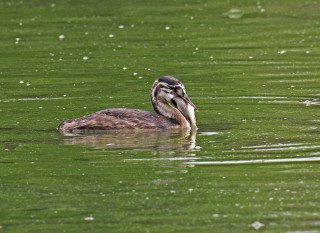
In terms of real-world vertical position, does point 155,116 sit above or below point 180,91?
below

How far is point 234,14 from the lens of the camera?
24.8 metres

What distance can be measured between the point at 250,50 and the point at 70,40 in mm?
3449

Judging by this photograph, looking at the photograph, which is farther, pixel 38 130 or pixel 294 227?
pixel 38 130

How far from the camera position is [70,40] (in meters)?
22.4

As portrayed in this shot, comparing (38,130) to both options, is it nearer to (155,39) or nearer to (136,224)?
(136,224)

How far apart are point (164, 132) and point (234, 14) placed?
10.9 m

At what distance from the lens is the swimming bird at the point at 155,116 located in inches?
553

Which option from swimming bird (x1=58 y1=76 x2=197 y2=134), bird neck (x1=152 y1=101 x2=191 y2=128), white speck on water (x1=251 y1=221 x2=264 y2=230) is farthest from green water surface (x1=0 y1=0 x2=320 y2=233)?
bird neck (x1=152 y1=101 x2=191 y2=128)

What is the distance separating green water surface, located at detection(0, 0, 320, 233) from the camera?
10305 mm

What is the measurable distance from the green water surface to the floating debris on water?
2 centimetres

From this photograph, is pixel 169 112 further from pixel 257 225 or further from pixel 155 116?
pixel 257 225

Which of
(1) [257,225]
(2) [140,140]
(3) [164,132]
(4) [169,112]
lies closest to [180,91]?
(4) [169,112]

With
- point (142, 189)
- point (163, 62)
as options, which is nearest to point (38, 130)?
point (142, 189)

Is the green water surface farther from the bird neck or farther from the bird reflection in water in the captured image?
the bird neck
